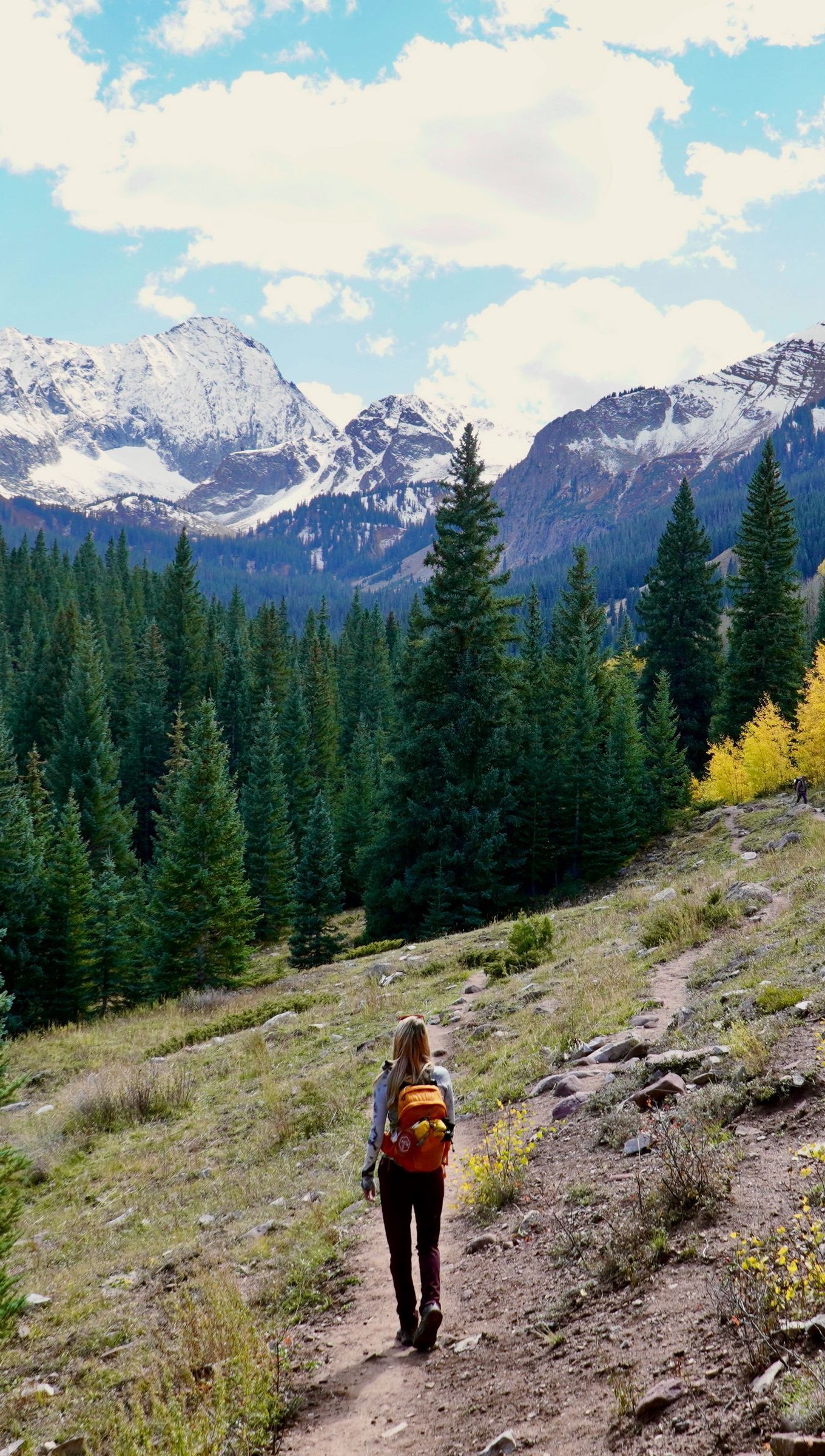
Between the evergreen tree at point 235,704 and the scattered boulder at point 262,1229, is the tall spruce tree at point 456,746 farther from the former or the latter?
the evergreen tree at point 235,704

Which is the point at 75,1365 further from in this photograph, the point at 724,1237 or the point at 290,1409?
the point at 724,1237

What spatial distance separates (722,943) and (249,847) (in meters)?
40.9

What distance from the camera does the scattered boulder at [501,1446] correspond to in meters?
4.68

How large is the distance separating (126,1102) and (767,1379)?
42.6 feet

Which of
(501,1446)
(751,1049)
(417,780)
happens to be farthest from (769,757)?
(501,1446)

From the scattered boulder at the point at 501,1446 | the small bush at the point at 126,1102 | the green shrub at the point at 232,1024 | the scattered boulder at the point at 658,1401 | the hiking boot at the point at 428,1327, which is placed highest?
the scattered boulder at the point at 658,1401

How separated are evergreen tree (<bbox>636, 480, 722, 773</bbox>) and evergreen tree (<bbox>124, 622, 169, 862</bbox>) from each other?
123ft

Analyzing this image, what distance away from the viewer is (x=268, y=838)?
50406 millimetres

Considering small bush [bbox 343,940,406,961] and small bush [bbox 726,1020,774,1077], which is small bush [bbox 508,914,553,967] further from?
small bush [bbox 343,940,406,961]

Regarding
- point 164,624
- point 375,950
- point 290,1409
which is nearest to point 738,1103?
point 290,1409

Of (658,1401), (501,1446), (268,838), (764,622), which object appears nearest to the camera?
(658,1401)

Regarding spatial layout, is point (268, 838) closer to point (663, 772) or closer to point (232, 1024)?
point (663, 772)

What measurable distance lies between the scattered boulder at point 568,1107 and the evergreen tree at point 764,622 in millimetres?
39590

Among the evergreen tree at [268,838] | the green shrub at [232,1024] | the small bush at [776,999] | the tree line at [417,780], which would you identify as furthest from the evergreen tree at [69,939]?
the small bush at [776,999]
